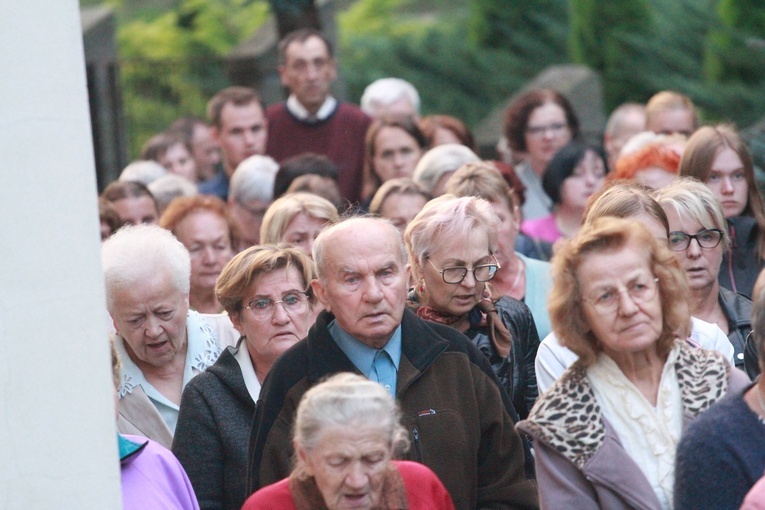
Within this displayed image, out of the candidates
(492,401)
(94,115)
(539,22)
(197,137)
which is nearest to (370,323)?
(492,401)

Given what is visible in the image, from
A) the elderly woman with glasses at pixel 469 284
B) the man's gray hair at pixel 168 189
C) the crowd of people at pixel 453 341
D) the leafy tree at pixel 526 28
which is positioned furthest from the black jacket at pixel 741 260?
the leafy tree at pixel 526 28

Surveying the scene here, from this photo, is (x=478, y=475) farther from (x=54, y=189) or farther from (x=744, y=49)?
(x=744, y=49)

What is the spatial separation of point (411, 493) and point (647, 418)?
739 mm

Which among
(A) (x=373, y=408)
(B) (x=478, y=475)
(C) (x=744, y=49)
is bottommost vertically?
(B) (x=478, y=475)

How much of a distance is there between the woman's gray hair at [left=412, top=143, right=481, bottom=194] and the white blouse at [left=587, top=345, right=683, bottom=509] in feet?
12.0

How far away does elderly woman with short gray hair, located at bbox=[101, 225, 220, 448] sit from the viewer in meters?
5.53

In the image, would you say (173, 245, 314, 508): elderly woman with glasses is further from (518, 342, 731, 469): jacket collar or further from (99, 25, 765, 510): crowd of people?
(518, 342, 731, 469): jacket collar

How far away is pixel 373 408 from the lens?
3918 millimetres

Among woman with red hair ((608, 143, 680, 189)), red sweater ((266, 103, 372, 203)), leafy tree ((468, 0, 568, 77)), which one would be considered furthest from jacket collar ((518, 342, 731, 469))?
leafy tree ((468, 0, 568, 77))

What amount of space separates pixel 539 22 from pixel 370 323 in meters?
14.0

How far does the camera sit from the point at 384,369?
4809 millimetres

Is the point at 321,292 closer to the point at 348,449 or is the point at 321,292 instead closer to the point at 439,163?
the point at 348,449

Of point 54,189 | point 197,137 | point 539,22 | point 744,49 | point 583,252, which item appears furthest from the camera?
point 539,22

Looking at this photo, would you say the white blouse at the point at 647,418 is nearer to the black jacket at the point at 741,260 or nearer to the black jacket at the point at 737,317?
the black jacket at the point at 737,317
